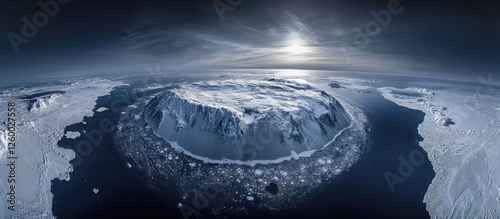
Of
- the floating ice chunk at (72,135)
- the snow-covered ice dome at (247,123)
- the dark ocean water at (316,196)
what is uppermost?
the snow-covered ice dome at (247,123)

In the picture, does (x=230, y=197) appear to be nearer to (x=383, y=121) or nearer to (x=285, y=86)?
(x=285, y=86)

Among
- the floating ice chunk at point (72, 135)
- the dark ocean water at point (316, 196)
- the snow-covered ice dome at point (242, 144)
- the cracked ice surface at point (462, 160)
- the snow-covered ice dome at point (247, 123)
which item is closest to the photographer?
the dark ocean water at point (316, 196)

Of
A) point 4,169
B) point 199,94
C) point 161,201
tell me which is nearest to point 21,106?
point 4,169

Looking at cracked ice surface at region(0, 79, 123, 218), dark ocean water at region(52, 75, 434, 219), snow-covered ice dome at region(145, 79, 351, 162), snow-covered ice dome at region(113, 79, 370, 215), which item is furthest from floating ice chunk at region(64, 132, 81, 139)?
snow-covered ice dome at region(145, 79, 351, 162)

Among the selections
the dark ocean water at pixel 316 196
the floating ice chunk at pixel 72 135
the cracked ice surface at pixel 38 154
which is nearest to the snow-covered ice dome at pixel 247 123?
the dark ocean water at pixel 316 196

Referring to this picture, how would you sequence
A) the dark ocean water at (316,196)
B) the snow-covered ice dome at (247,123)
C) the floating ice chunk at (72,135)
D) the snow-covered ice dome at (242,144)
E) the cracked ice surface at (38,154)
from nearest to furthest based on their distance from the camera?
the dark ocean water at (316,196)
the cracked ice surface at (38,154)
the snow-covered ice dome at (242,144)
the snow-covered ice dome at (247,123)
the floating ice chunk at (72,135)

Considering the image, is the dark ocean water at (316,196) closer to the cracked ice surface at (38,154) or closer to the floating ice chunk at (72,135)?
the cracked ice surface at (38,154)
